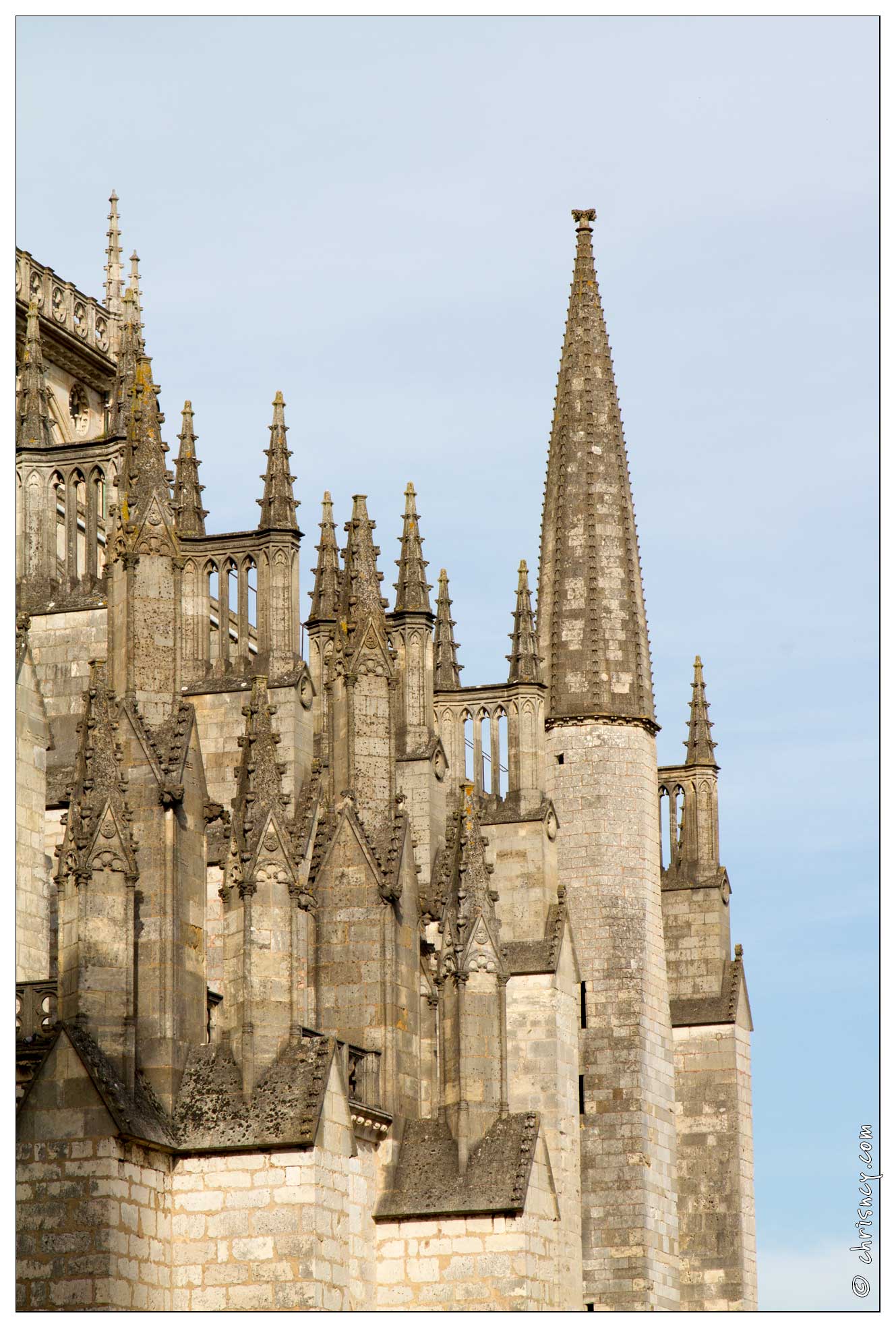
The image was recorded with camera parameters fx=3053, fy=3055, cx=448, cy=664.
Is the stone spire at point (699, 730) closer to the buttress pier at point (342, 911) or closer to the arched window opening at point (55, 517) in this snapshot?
the buttress pier at point (342, 911)

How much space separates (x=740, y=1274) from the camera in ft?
180

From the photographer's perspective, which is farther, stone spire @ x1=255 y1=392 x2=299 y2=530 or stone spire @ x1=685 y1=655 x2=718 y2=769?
stone spire @ x1=685 y1=655 x2=718 y2=769

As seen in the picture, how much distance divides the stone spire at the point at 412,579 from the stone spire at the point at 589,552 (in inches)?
251

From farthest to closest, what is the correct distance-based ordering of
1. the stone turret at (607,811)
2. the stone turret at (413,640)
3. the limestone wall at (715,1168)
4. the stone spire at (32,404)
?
1. the limestone wall at (715,1168)
2. the stone turret at (607,811)
3. the stone turret at (413,640)
4. the stone spire at (32,404)

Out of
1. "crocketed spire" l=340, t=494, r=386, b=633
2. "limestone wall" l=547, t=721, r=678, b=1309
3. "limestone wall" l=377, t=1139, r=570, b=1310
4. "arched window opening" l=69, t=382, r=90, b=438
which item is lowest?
"limestone wall" l=377, t=1139, r=570, b=1310

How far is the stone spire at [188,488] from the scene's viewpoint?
47469mm

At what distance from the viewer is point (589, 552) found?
183 feet

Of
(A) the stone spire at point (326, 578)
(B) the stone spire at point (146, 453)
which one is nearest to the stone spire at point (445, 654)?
(A) the stone spire at point (326, 578)

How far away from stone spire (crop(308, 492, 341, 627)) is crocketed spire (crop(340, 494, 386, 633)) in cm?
294

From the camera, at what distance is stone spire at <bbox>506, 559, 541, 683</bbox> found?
53125mm

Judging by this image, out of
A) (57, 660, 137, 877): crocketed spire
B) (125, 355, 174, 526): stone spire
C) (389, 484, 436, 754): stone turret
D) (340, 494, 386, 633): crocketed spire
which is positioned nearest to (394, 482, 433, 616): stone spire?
(389, 484, 436, 754): stone turret

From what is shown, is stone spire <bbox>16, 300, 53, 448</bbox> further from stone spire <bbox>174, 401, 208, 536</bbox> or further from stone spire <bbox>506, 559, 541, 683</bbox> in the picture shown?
stone spire <bbox>506, 559, 541, 683</bbox>

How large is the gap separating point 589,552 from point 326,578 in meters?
9.31
